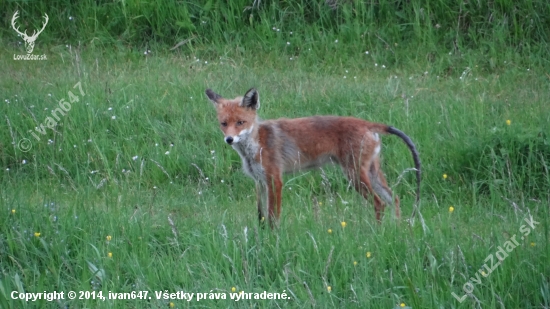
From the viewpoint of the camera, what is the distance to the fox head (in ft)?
24.1

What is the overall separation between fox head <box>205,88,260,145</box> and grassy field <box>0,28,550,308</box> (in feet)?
2.30

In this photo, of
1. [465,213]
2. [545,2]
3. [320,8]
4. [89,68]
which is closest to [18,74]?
[89,68]

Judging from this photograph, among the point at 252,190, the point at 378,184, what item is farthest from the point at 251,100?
the point at 378,184

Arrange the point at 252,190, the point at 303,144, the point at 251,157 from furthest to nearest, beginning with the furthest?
the point at 252,190 → the point at 303,144 → the point at 251,157

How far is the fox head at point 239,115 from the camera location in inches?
289

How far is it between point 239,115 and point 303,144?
69cm

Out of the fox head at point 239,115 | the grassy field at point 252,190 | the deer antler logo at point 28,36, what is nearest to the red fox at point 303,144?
the fox head at point 239,115

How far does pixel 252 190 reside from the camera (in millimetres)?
8016
